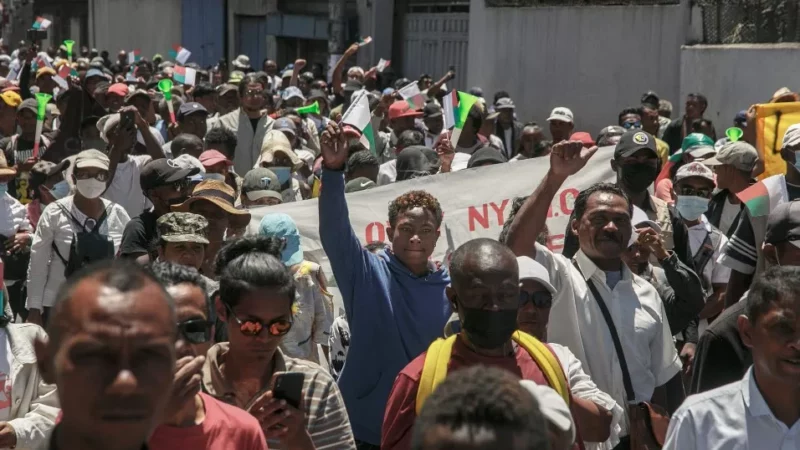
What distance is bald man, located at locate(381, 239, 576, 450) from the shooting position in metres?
3.70

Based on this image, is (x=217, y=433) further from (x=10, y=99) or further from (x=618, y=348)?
(x=10, y=99)

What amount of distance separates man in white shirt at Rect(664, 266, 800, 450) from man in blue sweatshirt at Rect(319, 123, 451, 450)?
Result: 64.7 inches

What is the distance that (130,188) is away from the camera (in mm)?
8445

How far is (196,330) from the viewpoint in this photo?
3746 millimetres

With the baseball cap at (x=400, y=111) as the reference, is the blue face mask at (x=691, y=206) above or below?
below

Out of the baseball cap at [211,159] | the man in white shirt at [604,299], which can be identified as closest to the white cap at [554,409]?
the man in white shirt at [604,299]

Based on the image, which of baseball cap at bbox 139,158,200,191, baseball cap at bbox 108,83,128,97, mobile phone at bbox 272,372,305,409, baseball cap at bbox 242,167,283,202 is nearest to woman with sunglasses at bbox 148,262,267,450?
mobile phone at bbox 272,372,305,409

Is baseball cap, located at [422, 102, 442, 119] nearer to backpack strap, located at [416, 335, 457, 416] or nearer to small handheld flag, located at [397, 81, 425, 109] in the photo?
small handheld flag, located at [397, 81, 425, 109]

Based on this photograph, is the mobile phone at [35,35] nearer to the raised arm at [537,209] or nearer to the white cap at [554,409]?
the raised arm at [537,209]

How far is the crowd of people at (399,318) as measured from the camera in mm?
2416

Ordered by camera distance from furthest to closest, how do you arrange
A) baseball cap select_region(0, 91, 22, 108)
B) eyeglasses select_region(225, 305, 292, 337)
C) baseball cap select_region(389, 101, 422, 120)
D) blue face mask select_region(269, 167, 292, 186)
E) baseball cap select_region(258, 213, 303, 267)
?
baseball cap select_region(389, 101, 422, 120), baseball cap select_region(0, 91, 22, 108), blue face mask select_region(269, 167, 292, 186), baseball cap select_region(258, 213, 303, 267), eyeglasses select_region(225, 305, 292, 337)

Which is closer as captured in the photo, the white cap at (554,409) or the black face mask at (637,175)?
the white cap at (554,409)

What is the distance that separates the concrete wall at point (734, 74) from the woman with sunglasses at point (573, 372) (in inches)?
435

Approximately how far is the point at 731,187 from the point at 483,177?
154 centimetres
